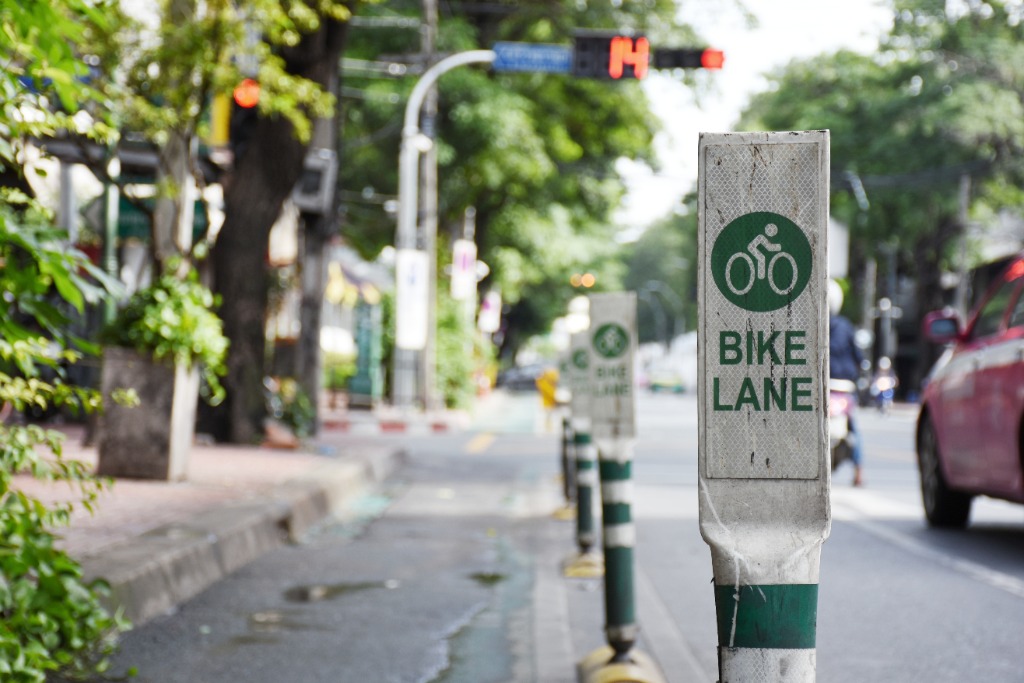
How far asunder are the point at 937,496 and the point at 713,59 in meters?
8.48

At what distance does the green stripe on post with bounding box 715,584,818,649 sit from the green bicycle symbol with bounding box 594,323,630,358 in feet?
11.9

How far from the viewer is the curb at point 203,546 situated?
19.8 ft

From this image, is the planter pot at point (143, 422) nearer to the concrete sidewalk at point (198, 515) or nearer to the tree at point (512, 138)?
the concrete sidewalk at point (198, 515)

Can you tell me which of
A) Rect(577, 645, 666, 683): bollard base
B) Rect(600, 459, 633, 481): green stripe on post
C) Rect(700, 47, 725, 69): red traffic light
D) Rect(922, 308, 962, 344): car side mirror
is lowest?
Rect(577, 645, 666, 683): bollard base

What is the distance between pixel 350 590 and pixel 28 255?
3.49m

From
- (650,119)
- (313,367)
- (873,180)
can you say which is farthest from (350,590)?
(873,180)

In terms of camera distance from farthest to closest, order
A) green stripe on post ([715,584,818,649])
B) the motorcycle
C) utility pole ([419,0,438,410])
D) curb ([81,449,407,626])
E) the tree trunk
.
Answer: utility pole ([419,0,438,410]) < the tree trunk < the motorcycle < curb ([81,449,407,626]) < green stripe on post ([715,584,818,649])

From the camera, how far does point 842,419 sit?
1304 cm

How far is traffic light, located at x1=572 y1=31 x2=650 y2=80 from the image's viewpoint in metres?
17.8

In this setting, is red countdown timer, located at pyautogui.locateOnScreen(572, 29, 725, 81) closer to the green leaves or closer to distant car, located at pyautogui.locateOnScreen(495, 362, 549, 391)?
the green leaves

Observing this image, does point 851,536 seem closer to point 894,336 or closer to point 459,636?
point 459,636

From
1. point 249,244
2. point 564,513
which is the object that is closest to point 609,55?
point 249,244

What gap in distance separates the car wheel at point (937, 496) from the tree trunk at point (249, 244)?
704 centimetres

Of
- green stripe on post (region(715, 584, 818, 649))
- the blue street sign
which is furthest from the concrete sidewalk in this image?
the blue street sign
